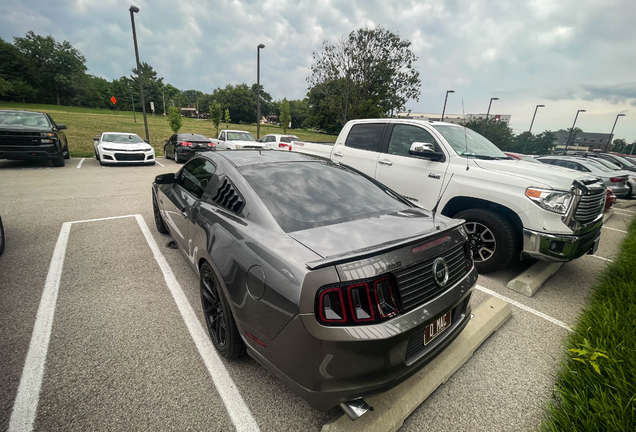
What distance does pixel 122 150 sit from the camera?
11242mm

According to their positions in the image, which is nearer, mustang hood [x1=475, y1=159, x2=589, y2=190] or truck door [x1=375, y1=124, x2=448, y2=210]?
mustang hood [x1=475, y1=159, x2=589, y2=190]

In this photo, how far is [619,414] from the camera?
64.7 inches

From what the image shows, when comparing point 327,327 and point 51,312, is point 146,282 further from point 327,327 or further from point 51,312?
point 327,327

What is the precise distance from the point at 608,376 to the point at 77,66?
10112cm

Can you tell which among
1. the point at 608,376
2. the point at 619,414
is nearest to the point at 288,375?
the point at 619,414

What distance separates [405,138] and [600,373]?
3585 mm

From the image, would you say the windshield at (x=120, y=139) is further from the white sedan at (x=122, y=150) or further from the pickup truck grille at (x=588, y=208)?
the pickup truck grille at (x=588, y=208)

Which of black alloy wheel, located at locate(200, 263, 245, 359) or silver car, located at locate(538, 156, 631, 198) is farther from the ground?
silver car, located at locate(538, 156, 631, 198)

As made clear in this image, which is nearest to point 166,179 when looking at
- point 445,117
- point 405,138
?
point 405,138

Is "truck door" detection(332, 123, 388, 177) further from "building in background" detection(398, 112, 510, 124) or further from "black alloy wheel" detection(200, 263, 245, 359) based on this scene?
"black alloy wheel" detection(200, 263, 245, 359)

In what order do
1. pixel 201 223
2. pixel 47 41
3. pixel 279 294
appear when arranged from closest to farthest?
pixel 279 294 < pixel 201 223 < pixel 47 41

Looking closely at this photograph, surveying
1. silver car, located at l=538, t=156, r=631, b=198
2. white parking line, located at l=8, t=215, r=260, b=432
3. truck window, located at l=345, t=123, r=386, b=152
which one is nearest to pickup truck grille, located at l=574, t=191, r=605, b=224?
truck window, located at l=345, t=123, r=386, b=152

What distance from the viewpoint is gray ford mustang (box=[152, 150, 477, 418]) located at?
141cm

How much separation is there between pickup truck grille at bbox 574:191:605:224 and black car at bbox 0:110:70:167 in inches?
533
